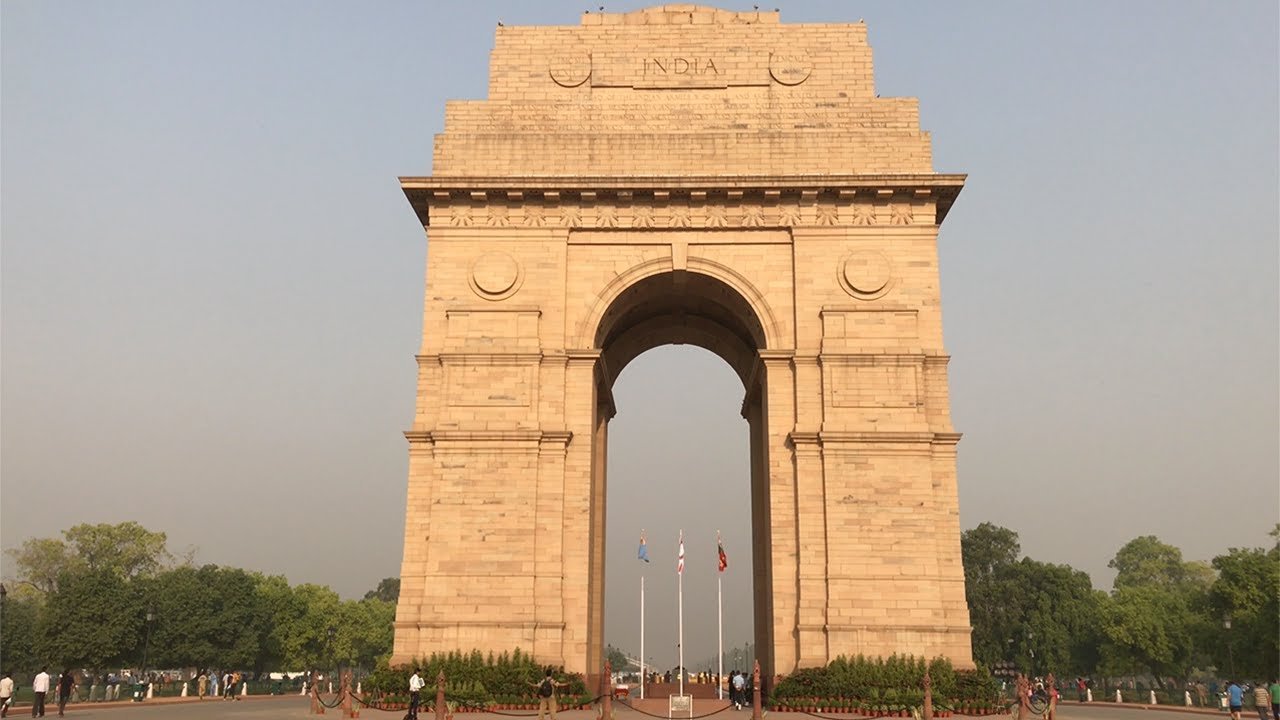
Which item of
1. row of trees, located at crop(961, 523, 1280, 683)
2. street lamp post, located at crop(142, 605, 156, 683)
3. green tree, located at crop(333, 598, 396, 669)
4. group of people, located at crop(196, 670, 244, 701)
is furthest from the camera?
green tree, located at crop(333, 598, 396, 669)

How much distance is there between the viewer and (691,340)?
120ft

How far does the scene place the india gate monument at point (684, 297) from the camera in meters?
25.7

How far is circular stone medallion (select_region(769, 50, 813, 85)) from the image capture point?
30.5 m

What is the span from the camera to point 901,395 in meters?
27.2

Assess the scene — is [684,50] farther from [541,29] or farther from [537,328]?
[537,328]

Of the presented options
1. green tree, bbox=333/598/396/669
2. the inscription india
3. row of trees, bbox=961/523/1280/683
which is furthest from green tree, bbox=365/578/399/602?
the inscription india

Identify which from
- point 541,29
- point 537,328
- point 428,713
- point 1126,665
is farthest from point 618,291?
point 1126,665

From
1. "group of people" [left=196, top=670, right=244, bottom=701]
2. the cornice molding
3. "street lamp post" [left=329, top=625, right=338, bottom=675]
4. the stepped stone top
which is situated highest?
the stepped stone top

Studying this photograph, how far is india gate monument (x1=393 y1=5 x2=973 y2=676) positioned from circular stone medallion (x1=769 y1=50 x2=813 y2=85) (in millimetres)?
68

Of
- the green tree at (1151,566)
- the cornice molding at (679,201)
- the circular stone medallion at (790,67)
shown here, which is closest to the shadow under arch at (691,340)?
the cornice molding at (679,201)

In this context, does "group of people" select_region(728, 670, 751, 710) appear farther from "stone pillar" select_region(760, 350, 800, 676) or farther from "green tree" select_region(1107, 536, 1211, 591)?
"green tree" select_region(1107, 536, 1211, 591)

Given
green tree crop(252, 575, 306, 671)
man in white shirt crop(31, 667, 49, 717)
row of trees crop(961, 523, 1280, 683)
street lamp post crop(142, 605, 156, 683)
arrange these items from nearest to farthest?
man in white shirt crop(31, 667, 49, 717)
row of trees crop(961, 523, 1280, 683)
street lamp post crop(142, 605, 156, 683)
green tree crop(252, 575, 306, 671)

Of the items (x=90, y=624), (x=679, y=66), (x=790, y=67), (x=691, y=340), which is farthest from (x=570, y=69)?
(x=90, y=624)

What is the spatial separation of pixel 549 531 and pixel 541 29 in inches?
604
